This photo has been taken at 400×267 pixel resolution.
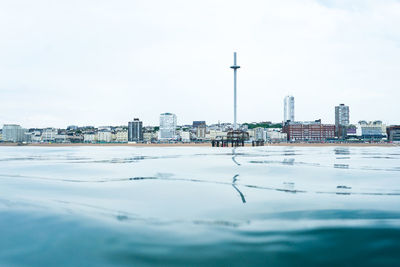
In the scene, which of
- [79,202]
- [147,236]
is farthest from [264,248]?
[79,202]

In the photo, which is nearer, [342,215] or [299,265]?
[299,265]

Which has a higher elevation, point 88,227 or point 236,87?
point 236,87

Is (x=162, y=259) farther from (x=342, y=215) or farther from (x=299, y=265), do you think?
(x=342, y=215)

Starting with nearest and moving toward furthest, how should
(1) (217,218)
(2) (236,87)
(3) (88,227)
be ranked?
(3) (88,227) < (1) (217,218) < (2) (236,87)

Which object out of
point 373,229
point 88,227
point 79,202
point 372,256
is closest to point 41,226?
point 88,227

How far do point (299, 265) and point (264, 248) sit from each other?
2.49 feet

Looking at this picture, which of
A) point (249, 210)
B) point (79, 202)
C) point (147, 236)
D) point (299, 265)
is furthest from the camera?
point (79, 202)

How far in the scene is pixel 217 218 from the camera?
27.7ft

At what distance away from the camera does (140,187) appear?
14.1m

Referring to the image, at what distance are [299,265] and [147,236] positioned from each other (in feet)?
10.3

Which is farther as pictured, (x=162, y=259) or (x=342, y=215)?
(x=342, y=215)

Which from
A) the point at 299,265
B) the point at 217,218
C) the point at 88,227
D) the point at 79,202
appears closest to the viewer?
the point at 299,265

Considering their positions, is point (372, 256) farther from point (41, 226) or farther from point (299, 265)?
point (41, 226)

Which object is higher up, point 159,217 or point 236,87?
point 236,87
